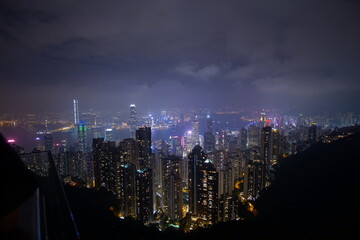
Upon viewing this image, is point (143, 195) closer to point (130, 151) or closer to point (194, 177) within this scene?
point (194, 177)

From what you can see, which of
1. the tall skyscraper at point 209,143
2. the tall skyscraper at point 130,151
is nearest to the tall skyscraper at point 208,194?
the tall skyscraper at point 130,151

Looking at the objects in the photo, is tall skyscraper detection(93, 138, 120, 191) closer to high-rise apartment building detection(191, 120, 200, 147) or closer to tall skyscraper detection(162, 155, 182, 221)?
tall skyscraper detection(162, 155, 182, 221)

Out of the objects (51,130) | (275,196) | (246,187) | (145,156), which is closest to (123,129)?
(51,130)

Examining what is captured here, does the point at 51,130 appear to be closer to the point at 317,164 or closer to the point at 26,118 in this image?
the point at 26,118

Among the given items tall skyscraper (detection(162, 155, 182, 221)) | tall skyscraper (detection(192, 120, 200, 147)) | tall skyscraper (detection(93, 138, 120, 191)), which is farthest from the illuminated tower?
tall skyscraper (detection(192, 120, 200, 147))

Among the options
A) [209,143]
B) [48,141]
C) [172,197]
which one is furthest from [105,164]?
[209,143]

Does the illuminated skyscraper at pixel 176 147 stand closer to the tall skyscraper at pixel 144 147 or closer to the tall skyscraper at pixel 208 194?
the tall skyscraper at pixel 144 147
